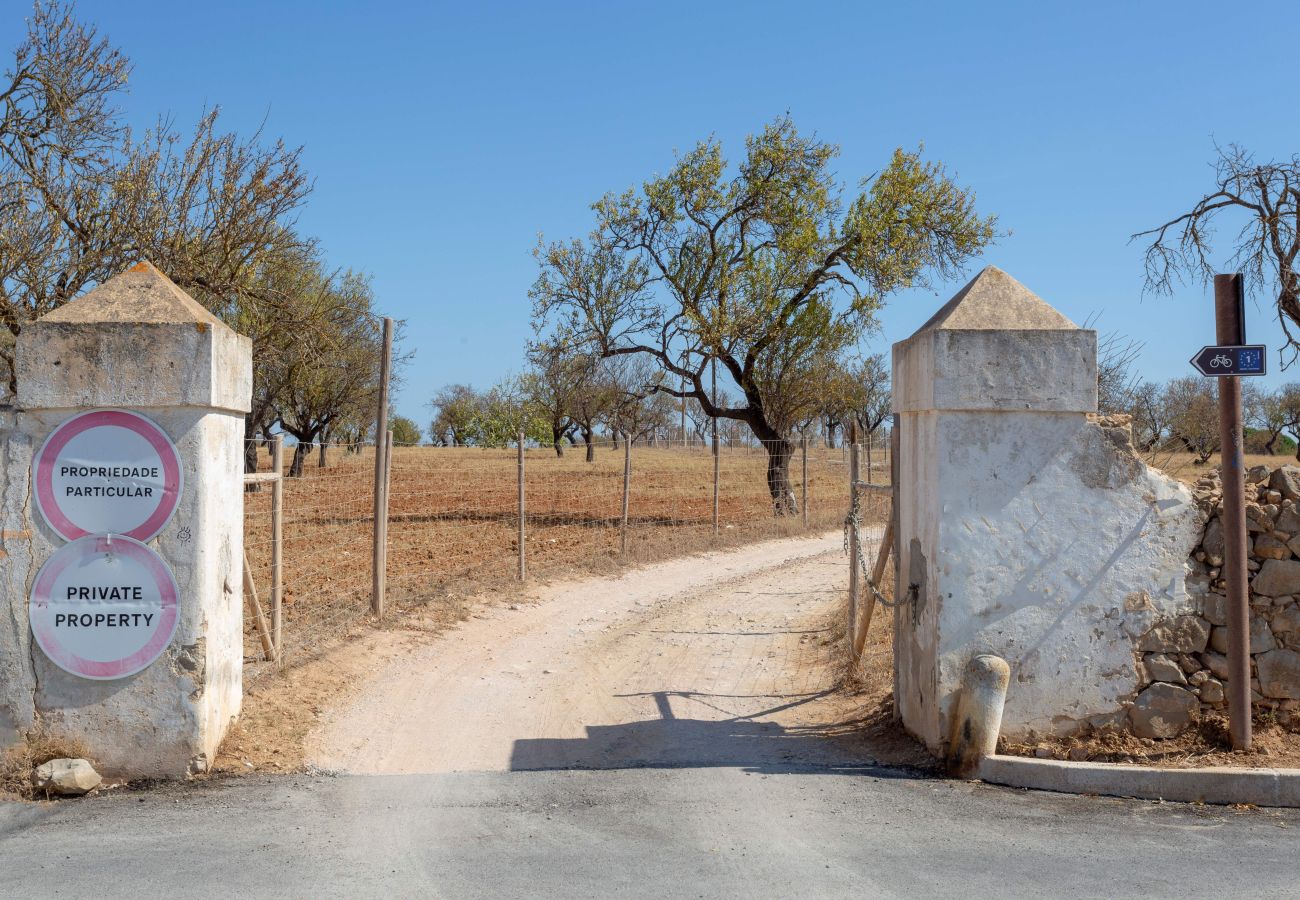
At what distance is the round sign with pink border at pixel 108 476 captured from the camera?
5.65m

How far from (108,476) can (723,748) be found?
399 cm

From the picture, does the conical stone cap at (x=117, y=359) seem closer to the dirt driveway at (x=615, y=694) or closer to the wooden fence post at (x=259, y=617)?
the wooden fence post at (x=259, y=617)

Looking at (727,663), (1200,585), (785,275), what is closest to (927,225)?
(785,275)

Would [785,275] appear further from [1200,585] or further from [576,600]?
[1200,585]

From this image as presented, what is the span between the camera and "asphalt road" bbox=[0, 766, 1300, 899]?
4.33 meters

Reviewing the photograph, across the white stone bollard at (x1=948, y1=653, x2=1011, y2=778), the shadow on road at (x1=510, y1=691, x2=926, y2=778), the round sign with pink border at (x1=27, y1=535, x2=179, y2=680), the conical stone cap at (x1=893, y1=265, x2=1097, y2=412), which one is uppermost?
the conical stone cap at (x1=893, y1=265, x2=1097, y2=412)

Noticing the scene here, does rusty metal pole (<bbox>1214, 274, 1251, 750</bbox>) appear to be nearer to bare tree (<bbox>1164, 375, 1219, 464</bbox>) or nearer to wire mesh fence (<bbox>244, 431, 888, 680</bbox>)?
wire mesh fence (<bbox>244, 431, 888, 680</bbox>)

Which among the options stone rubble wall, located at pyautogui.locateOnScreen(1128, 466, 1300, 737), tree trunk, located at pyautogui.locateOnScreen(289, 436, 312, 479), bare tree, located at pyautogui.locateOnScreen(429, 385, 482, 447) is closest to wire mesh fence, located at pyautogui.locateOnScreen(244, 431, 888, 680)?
tree trunk, located at pyautogui.locateOnScreen(289, 436, 312, 479)

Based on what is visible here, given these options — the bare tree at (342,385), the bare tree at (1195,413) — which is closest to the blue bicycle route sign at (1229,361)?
the bare tree at (1195,413)

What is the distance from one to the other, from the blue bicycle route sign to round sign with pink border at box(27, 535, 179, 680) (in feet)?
19.0

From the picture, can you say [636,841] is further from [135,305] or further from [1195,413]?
[1195,413]

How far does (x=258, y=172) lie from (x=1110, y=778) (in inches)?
583

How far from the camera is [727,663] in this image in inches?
357

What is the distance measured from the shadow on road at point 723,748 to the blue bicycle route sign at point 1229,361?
8.98ft
